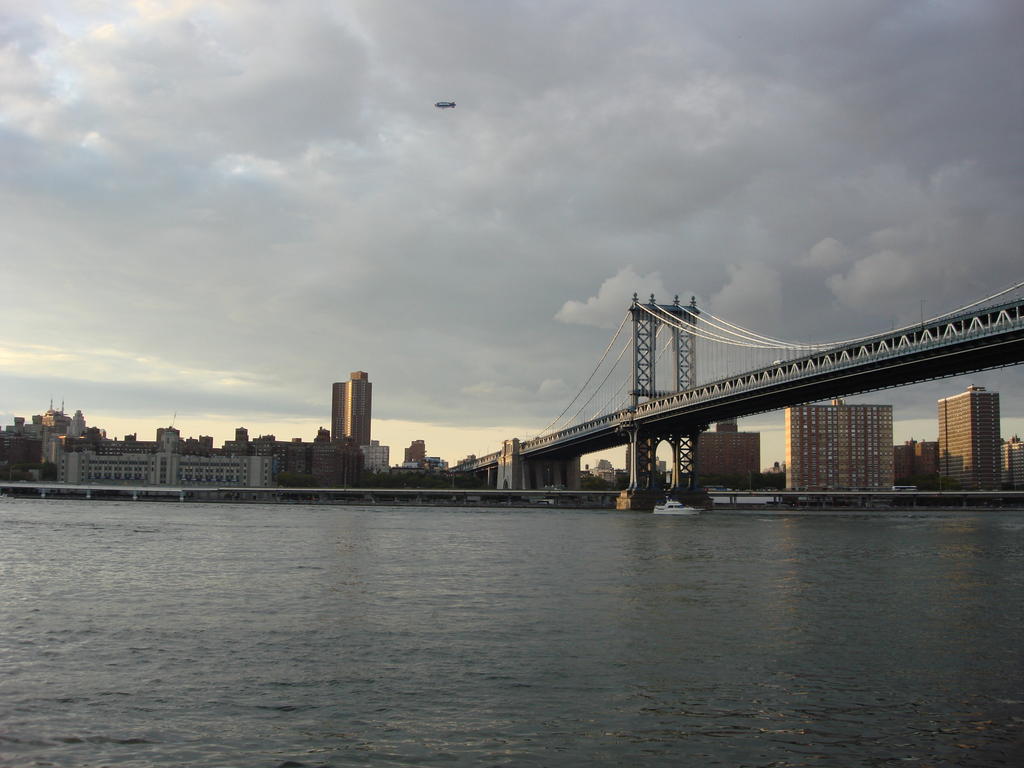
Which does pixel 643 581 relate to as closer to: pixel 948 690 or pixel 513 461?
pixel 948 690

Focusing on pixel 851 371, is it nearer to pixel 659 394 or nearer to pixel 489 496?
A: pixel 659 394

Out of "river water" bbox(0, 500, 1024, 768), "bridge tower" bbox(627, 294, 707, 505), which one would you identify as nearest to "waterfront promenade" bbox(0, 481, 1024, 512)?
"bridge tower" bbox(627, 294, 707, 505)

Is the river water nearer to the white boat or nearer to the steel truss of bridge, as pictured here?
the steel truss of bridge

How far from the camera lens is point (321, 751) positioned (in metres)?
12.5

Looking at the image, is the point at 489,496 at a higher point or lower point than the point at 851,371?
lower

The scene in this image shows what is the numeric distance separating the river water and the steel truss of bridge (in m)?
29.9

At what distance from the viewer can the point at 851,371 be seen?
7362 cm

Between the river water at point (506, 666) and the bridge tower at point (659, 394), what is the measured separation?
81.7 metres

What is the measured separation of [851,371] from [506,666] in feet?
204

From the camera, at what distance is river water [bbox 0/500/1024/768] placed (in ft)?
42.1

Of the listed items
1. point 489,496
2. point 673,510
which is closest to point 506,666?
point 673,510

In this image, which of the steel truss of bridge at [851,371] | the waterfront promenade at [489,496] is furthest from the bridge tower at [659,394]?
the waterfront promenade at [489,496]

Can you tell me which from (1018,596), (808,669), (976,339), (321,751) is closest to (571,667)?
(808,669)

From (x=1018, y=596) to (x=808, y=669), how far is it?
1487 centimetres
